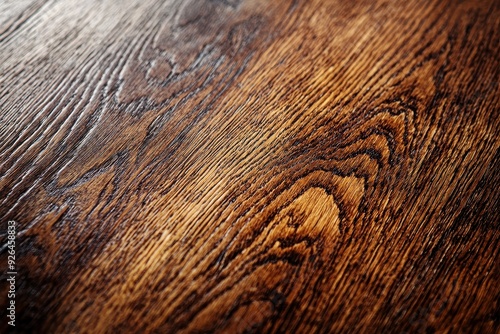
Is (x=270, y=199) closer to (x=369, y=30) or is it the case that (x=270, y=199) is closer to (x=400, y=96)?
(x=400, y=96)

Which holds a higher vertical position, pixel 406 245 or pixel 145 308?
pixel 145 308

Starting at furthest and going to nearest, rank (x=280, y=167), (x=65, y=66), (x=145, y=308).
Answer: (x=65, y=66) < (x=280, y=167) < (x=145, y=308)

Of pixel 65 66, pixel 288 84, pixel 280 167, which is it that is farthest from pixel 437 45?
pixel 65 66

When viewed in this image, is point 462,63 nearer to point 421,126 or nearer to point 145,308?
point 421,126

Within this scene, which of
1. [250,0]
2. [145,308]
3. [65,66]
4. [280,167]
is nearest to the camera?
[145,308]

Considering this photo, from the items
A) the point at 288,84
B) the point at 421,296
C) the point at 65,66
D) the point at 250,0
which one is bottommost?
the point at 421,296

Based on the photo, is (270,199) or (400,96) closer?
(270,199)

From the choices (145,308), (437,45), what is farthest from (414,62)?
(145,308)
